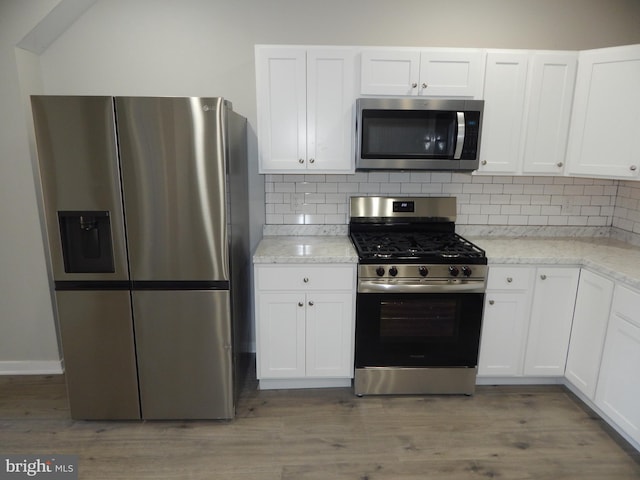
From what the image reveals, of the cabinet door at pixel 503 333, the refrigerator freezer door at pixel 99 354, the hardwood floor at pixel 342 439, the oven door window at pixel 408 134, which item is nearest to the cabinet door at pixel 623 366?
the hardwood floor at pixel 342 439

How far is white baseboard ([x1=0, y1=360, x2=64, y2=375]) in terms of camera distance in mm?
2924

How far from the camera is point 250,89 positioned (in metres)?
2.83

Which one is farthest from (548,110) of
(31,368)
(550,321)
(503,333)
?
(31,368)

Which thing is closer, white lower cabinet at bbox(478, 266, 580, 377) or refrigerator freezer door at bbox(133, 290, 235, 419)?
refrigerator freezer door at bbox(133, 290, 235, 419)

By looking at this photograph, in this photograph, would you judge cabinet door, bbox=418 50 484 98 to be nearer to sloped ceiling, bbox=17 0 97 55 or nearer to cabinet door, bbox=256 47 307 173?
cabinet door, bbox=256 47 307 173

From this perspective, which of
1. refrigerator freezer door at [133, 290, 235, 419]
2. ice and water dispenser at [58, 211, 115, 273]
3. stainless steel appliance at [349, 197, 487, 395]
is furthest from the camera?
stainless steel appliance at [349, 197, 487, 395]

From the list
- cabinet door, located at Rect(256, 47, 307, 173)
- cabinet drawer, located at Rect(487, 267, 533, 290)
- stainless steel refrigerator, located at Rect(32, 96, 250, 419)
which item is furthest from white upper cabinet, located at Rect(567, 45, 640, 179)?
stainless steel refrigerator, located at Rect(32, 96, 250, 419)

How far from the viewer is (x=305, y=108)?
254 cm

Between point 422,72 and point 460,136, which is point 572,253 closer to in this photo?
point 460,136

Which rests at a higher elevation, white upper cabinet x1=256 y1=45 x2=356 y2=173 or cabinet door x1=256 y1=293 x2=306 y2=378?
white upper cabinet x1=256 y1=45 x2=356 y2=173

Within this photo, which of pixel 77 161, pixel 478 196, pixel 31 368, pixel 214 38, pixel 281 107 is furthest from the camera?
pixel 478 196

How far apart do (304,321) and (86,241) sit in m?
1.34

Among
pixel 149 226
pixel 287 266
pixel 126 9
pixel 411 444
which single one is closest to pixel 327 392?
pixel 411 444

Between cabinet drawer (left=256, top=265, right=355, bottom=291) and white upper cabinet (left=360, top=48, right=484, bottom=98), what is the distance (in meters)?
1.14
